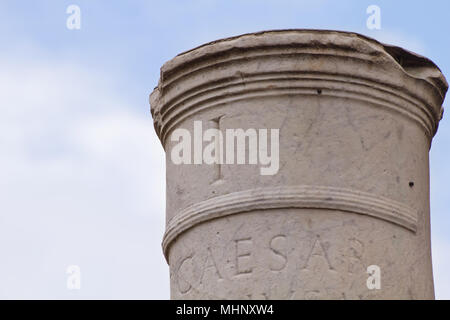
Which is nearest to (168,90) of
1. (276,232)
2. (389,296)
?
(276,232)

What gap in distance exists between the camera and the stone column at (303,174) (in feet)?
29.6

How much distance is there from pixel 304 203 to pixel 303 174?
0.66ft

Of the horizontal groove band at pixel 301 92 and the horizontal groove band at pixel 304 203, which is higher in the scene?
the horizontal groove band at pixel 301 92

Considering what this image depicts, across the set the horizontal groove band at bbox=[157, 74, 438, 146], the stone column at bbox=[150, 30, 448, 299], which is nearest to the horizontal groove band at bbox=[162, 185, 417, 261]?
the stone column at bbox=[150, 30, 448, 299]

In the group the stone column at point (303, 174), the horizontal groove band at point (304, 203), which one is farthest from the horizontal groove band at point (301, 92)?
the horizontal groove band at point (304, 203)

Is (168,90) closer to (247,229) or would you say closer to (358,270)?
(247,229)

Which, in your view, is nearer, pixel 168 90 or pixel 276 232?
pixel 276 232

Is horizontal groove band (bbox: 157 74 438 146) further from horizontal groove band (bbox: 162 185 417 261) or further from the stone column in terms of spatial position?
horizontal groove band (bbox: 162 185 417 261)

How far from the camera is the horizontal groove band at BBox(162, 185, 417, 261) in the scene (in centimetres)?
909

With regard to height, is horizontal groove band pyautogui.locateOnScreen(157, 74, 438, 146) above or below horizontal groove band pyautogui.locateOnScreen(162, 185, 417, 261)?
above

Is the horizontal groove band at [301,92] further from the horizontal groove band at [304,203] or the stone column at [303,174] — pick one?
the horizontal groove band at [304,203]

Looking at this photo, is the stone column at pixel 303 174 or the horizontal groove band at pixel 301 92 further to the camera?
the horizontal groove band at pixel 301 92

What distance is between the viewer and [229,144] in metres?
9.35

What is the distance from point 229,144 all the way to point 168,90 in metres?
0.69
